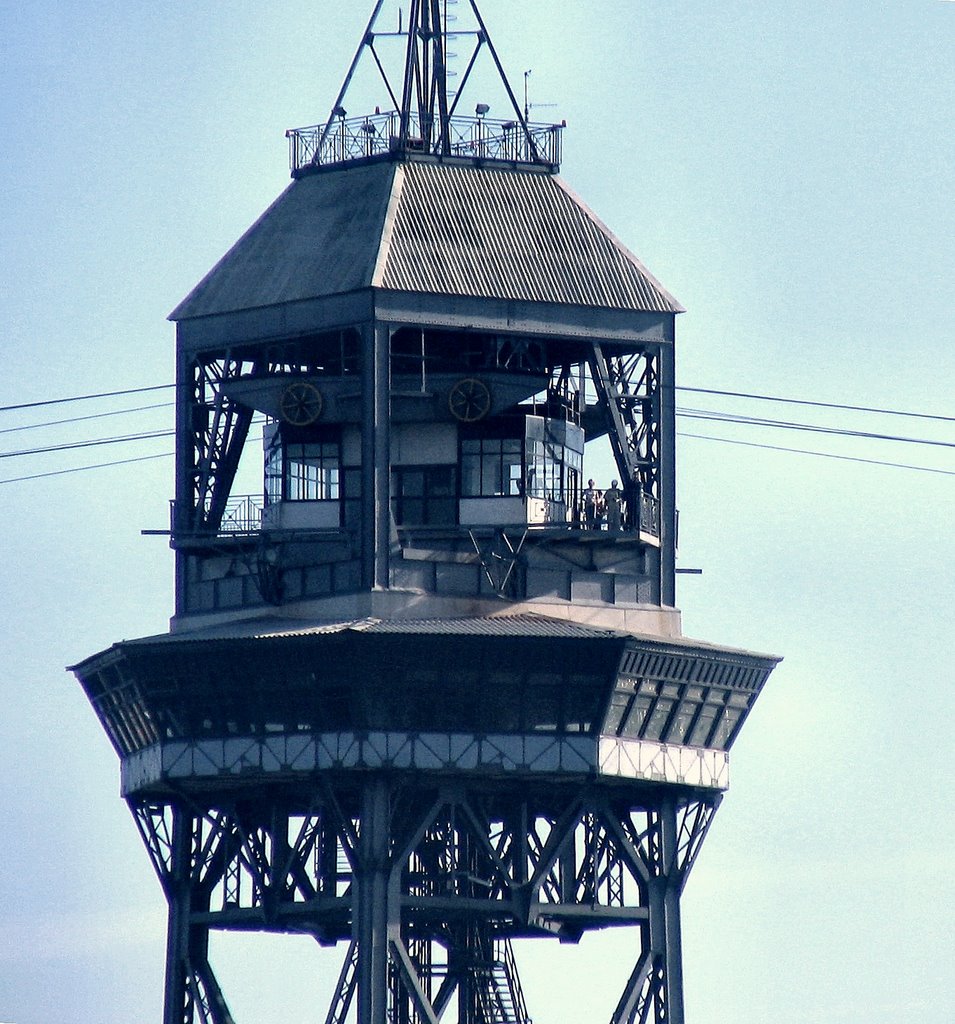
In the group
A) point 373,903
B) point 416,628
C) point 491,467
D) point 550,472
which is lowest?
point 373,903

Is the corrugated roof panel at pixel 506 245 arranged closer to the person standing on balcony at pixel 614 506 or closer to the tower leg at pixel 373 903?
the person standing on balcony at pixel 614 506

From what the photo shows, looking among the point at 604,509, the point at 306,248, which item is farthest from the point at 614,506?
the point at 306,248

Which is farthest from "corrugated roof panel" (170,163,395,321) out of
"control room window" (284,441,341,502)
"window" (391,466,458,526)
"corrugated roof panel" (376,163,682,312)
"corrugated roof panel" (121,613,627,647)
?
"corrugated roof panel" (121,613,627,647)

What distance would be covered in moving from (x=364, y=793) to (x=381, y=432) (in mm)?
12734

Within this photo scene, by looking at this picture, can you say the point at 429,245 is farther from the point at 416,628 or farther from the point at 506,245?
the point at 416,628

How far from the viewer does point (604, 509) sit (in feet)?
571

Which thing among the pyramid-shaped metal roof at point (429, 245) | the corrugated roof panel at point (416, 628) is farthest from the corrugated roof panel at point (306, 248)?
the corrugated roof panel at point (416, 628)

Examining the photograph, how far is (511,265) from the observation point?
175 meters

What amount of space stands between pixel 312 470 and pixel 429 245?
9222mm

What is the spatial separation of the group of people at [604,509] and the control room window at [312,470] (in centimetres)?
913

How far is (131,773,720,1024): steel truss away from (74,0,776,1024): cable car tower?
0.13 meters

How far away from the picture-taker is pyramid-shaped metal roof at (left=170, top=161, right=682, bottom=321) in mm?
173750

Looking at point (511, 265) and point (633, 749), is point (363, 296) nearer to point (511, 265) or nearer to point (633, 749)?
point (511, 265)

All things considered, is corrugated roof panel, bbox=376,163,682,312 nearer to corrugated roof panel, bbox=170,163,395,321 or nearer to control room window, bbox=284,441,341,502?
corrugated roof panel, bbox=170,163,395,321
